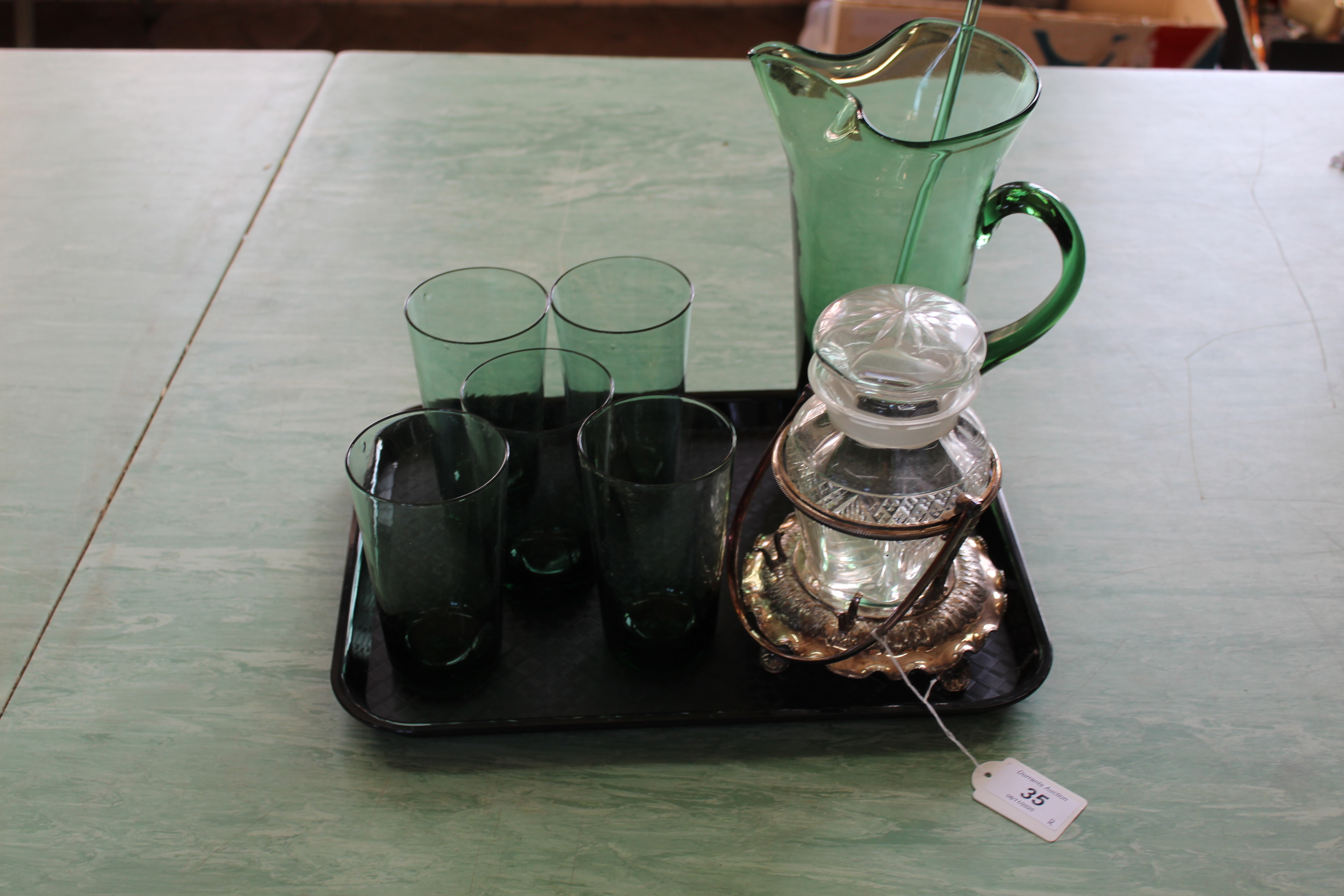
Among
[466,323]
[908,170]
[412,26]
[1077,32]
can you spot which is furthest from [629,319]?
[412,26]

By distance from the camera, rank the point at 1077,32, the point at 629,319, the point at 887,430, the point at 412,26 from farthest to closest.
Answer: the point at 412,26 → the point at 1077,32 → the point at 629,319 → the point at 887,430

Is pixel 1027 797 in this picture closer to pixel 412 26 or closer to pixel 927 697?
pixel 927 697

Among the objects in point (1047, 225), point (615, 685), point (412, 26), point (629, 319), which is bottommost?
point (412, 26)

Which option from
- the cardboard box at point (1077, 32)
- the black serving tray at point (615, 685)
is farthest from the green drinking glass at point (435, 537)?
the cardboard box at point (1077, 32)

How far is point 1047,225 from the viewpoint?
590 millimetres

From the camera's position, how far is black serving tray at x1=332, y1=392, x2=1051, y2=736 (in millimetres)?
556

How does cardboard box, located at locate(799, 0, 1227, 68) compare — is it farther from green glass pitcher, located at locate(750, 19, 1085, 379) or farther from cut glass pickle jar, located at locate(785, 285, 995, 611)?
cut glass pickle jar, located at locate(785, 285, 995, 611)

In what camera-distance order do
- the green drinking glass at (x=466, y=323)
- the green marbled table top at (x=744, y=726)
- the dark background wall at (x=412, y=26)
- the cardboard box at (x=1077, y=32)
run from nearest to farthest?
the green marbled table top at (x=744, y=726) → the green drinking glass at (x=466, y=323) → the cardboard box at (x=1077, y=32) → the dark background wall at (x=412, y=26)

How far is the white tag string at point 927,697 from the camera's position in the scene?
553mm

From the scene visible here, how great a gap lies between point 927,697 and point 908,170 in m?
0.28

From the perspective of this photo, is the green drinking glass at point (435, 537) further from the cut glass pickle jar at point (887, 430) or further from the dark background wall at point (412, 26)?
the dark background wall at point (412, 26)

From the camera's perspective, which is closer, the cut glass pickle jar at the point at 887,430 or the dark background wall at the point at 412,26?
the cut glass pickle jar at the point at 887,430

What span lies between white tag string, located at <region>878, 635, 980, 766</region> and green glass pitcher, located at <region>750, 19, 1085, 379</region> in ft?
0.56

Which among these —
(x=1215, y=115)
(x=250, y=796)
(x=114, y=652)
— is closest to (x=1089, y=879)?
(x=250, y=796)
